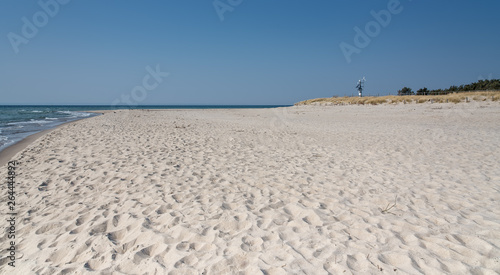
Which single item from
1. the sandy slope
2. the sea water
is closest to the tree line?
the sandy slope

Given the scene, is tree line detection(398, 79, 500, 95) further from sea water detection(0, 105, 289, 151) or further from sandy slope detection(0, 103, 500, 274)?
sea water detection(0, 105, 289, 151)

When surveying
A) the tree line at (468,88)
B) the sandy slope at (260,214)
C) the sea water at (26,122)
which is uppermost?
the tree line at (468,88)

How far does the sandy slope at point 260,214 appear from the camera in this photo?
8.93ft

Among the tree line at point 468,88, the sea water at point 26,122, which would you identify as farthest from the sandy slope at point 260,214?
the tree line at point 468,88

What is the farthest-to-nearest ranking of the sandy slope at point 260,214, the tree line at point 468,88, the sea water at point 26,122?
the tree line at point 468,88, the sea water at point 26,122, the sandy slope at point 260,214

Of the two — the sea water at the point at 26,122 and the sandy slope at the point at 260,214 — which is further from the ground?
the sandy slope at the point at 260,214

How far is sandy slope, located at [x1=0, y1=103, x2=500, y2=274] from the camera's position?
2721 millimetres

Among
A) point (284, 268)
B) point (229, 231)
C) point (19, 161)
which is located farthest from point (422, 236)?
point (19, 161)

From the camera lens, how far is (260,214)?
12.3 feet

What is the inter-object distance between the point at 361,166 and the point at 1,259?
6452 millimetres

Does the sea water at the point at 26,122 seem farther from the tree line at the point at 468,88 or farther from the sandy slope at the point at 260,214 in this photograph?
the tree line at the point at 468,88

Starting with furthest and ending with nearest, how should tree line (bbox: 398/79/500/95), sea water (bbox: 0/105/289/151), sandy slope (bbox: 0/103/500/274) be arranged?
tree line (bbox: 398/79/500/95) → sea water (bbox: 0/105/289/151) → sandy slope (bbox: 0/103/500/274)

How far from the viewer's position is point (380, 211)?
12.5 feet

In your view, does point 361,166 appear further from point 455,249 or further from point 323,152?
point 455,249
